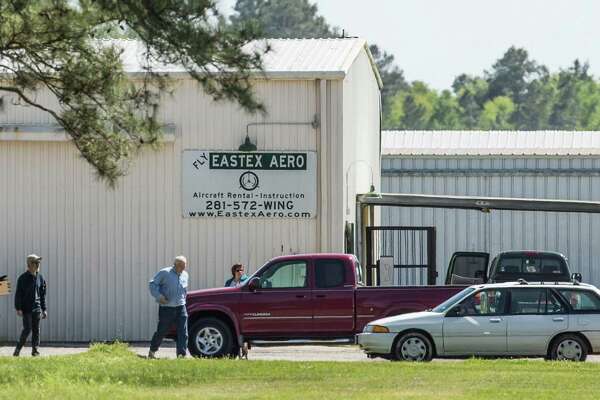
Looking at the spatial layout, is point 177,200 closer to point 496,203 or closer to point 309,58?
point 309,58

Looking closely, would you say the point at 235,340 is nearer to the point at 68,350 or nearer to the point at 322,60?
the point at 68,350

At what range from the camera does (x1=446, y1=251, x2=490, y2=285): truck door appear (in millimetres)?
34344

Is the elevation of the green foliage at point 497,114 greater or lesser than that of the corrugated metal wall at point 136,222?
greater

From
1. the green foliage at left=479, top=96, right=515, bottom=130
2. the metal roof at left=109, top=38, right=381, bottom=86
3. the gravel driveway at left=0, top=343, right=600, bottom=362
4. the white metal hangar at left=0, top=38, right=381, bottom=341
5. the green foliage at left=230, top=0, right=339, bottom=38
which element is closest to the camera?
the gravel driveway at left=0, top=343, right=600, bottom=362

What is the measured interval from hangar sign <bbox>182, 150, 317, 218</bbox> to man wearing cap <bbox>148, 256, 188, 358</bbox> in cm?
545

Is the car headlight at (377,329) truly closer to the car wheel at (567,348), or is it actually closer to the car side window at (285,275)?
the car side window at (285,275)

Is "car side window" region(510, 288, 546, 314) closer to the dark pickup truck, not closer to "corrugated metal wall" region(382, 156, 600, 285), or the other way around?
the dark pickup truck

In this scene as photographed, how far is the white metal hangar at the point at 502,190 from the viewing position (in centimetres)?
4294

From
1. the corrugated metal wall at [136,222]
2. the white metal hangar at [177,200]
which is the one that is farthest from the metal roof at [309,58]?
the corrugated metal wall at [136,222]

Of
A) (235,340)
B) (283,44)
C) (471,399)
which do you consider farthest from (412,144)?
(471,399)

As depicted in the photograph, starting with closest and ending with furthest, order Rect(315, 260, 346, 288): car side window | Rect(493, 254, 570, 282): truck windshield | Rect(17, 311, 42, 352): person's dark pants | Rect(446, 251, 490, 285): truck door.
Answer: Rect(315, 260, 346, 288): car side window
Rect(17, 311, 42, 352): person's dark pants
Rect(493, 254, 570, 282): truck windshield
Rect(446, 251, 490, 285): truck door

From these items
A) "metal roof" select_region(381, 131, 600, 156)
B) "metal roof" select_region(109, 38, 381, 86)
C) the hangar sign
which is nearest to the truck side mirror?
"metal roof" select_region(109, 38, 381, 86)

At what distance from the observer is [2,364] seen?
2258 centimetres

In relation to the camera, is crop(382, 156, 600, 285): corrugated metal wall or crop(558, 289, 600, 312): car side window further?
crop(382, 156, 600, 285): corrugated metal wall
